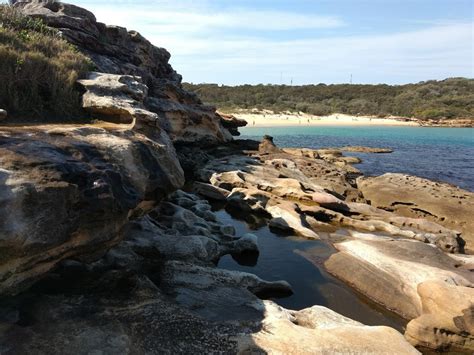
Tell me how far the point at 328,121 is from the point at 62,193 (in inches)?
3452

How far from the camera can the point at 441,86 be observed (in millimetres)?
131875

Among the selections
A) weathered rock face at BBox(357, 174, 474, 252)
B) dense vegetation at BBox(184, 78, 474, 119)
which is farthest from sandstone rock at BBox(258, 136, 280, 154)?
dense vegetation at BBox(184, 78, 474, 119)

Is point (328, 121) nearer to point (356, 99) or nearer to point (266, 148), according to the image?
point (356, 99)

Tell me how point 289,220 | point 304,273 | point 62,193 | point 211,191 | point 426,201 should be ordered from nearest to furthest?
1. point 62,193
2. point 304,273
3. point 289,220
4. point 426,201
5. point 211,191

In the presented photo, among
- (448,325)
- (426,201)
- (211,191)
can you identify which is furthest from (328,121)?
(448,325)

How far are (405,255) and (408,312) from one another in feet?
7.92

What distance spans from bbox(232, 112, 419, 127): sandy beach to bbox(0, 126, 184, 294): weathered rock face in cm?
6991

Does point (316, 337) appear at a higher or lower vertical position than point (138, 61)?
lower

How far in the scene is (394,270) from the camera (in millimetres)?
10953

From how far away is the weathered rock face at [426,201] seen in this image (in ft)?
54.5

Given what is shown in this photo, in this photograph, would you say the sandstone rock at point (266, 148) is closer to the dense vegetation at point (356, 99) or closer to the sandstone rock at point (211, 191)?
the sandstone rock at point (211, 191)

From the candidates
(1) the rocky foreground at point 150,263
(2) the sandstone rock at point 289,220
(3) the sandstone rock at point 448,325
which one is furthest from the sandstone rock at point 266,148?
(3) the sandstone rock at point 448,325

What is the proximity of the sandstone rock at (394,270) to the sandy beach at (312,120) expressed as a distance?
216 feet

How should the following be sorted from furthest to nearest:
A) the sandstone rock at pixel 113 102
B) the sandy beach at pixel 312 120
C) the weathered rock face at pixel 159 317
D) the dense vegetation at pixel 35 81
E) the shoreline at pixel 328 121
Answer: the shoreline at pixel 328 121 < the sandy beach at pixel 312 120 < the sandstone rock at pixel 113 102 < the dense vegetation at pixel 35 81 < the weathered rock face at pixel 159 317
